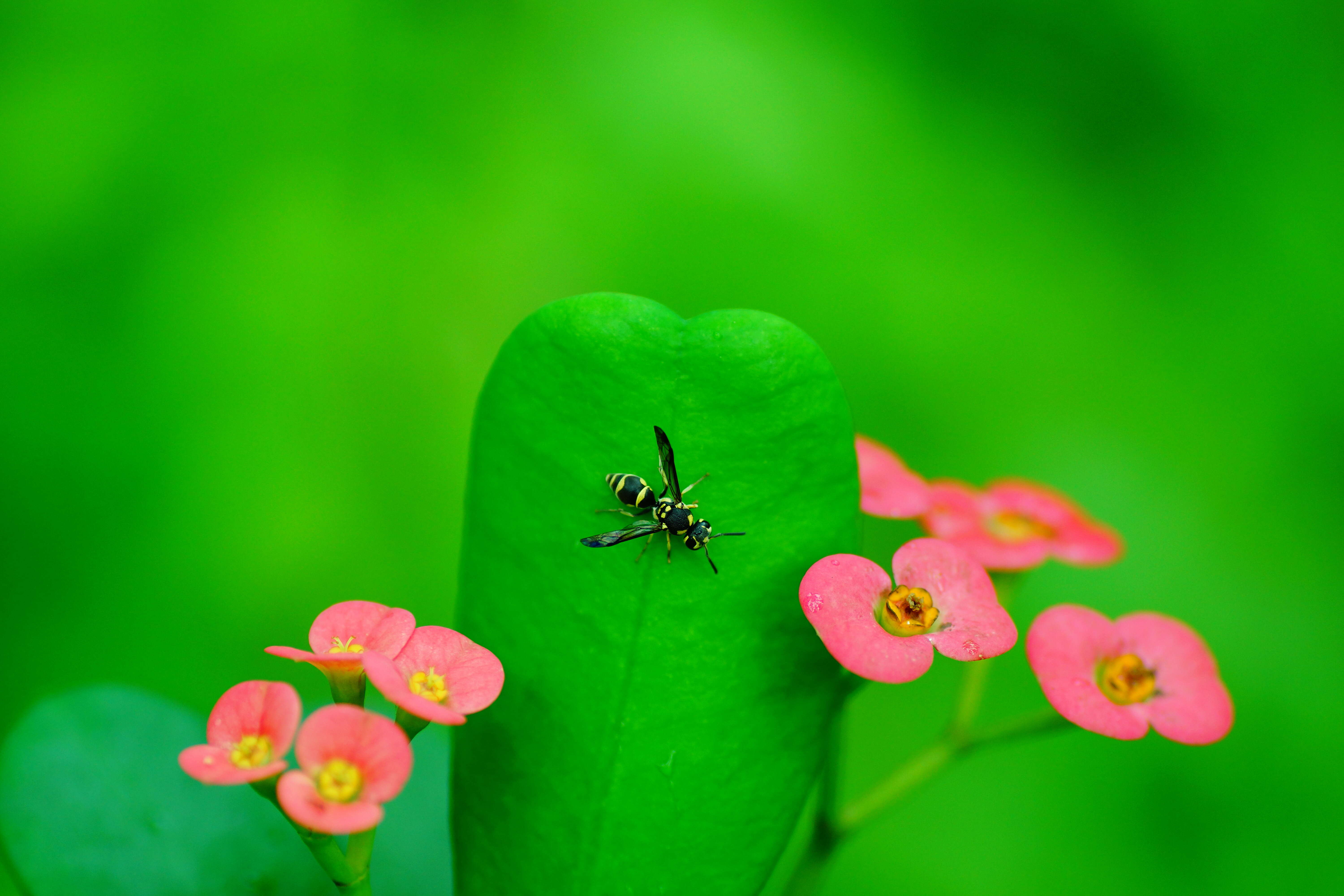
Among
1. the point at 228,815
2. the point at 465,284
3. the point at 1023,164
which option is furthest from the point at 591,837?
the point at 1023,164

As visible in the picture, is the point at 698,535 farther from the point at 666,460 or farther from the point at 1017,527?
the point at 1017,527

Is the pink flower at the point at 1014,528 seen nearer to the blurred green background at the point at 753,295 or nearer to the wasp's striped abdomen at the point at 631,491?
the wasp's striped abdomen at the point at 631,491

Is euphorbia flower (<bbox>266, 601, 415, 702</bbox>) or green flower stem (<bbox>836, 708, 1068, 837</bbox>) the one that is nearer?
euphorbia flower (<bbox>266, 601, 415, 702</bbox>)

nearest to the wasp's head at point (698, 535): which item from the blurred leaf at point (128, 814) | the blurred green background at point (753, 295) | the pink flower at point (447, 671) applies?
the pink flower at point (447, 671)

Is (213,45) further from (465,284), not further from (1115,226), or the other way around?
(1115,226)

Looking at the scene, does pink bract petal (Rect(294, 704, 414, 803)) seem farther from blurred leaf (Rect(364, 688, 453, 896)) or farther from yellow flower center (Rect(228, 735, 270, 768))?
blurred leaf (Rect(364, 688, 453, 896))

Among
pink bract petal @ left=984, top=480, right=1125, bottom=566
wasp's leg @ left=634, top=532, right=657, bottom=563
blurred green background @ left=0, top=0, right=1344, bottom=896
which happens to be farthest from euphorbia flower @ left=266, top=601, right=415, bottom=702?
blurred green background @ left=0, top=0, right=1344, bottom=896
